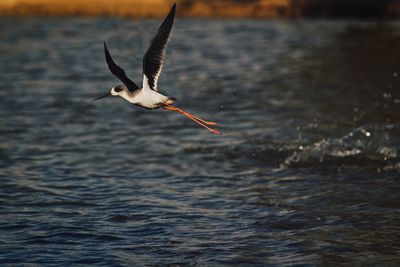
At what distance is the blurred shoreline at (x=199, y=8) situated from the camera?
90.6 ft

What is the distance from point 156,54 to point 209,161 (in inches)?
136

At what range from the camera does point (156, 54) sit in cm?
820

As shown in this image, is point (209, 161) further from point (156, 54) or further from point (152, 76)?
point (156, 54)

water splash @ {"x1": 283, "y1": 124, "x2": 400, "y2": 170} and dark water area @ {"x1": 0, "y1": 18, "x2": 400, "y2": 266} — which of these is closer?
dark water area @ {"x1": 0, "y1": 18, "x2": 400, "y2": 266}

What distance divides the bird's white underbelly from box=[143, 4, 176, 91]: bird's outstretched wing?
61 millimetres

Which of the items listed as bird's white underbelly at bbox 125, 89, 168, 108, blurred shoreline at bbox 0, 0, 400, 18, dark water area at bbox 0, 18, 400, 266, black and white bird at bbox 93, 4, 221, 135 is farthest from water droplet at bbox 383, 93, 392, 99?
blurred shoreline at bbox 0, 0, 400, 18

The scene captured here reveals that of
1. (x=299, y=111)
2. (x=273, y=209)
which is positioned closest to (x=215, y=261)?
(x=273, y=209)

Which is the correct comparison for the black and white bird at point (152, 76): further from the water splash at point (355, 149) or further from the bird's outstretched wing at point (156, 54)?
the water splash at point (355, 149)

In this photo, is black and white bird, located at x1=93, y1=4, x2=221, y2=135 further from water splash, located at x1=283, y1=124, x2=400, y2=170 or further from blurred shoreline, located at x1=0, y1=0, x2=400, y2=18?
blurred shoreline, located at x1=0, y1=0, x2=400, y2=18

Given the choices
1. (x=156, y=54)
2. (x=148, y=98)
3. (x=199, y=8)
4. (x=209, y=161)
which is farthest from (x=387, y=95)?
(x=199, y=8)

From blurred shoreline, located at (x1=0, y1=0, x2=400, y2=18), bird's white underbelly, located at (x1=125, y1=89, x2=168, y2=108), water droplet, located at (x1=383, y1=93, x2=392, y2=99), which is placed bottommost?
water droplet, located at (x1=383, y1=93, x2=392, y2=99)

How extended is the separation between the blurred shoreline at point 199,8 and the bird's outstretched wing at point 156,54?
19.6 m

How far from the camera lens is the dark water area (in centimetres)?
798

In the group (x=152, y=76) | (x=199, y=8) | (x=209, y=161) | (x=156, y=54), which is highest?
(x=156, y=54)
